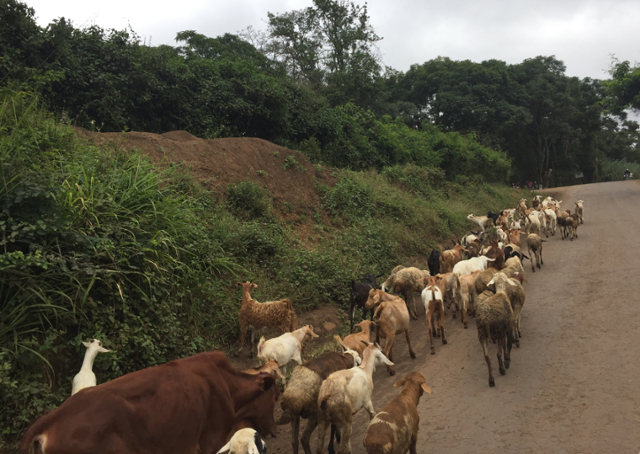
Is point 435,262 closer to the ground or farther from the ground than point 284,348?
farther from the ground

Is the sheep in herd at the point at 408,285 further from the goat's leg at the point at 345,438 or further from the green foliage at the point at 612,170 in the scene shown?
the green foliage at the point at 612,170

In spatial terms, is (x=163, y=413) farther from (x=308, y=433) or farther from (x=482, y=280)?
(x=482, y=280)

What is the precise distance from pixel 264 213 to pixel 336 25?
20662 millimetres

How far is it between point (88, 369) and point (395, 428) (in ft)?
10.3

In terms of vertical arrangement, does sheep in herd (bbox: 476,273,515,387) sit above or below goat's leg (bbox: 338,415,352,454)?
above

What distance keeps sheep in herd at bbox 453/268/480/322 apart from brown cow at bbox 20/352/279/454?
5010 mm

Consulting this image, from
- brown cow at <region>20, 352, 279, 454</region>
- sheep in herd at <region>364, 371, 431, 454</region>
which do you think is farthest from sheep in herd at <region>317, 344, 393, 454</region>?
brown cow at <region>20, 352, 279, 454</region>

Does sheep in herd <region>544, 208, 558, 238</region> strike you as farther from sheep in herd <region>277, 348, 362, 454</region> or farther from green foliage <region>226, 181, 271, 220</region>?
sheep in herd <region>277, 348, 362, 454</region>

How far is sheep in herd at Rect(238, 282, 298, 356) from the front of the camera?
7.10 meters

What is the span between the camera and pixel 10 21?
37.2ft

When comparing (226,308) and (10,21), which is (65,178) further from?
(10,21)

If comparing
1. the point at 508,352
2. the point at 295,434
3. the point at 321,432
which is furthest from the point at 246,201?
the point at 321,432

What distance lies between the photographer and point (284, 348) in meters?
6.14

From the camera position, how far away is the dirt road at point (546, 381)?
15.6 ft
